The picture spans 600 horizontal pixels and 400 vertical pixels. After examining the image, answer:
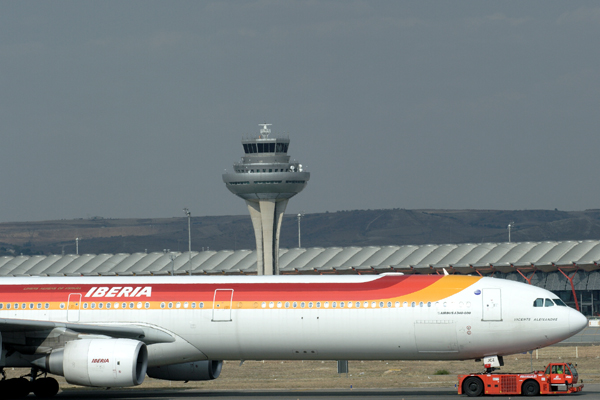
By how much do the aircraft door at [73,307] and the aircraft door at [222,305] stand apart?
5212 mm

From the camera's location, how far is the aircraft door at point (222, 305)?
111 feet

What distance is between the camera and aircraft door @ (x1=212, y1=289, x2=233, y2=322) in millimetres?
33750

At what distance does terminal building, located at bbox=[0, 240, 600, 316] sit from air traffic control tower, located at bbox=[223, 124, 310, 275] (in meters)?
5.74

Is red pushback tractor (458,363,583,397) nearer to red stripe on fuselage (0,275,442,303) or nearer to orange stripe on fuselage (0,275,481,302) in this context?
orange stripe on fuselage (0,275,481,302)

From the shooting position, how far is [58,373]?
32.7m

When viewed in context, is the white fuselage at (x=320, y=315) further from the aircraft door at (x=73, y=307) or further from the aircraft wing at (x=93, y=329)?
the aircraft wing at (x=93, y=329)

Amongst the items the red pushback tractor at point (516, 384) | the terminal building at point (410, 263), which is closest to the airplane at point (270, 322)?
the red pushback tractor at point (516, 384)

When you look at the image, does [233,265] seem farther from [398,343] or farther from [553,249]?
[398,343]

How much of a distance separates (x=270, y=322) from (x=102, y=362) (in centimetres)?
611

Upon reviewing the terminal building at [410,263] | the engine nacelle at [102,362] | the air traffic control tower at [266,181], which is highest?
the air traffic control tower at [266,181]

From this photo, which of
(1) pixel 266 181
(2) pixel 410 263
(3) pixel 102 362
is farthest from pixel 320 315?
(1) pixel 266 181

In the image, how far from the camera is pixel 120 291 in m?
34.7

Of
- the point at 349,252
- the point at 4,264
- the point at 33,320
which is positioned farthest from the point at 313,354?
the point at 4,264

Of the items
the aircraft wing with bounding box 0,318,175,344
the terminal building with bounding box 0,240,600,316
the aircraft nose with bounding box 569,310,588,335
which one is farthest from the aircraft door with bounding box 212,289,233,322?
the terminal building with bounding box 0,240,600,316
